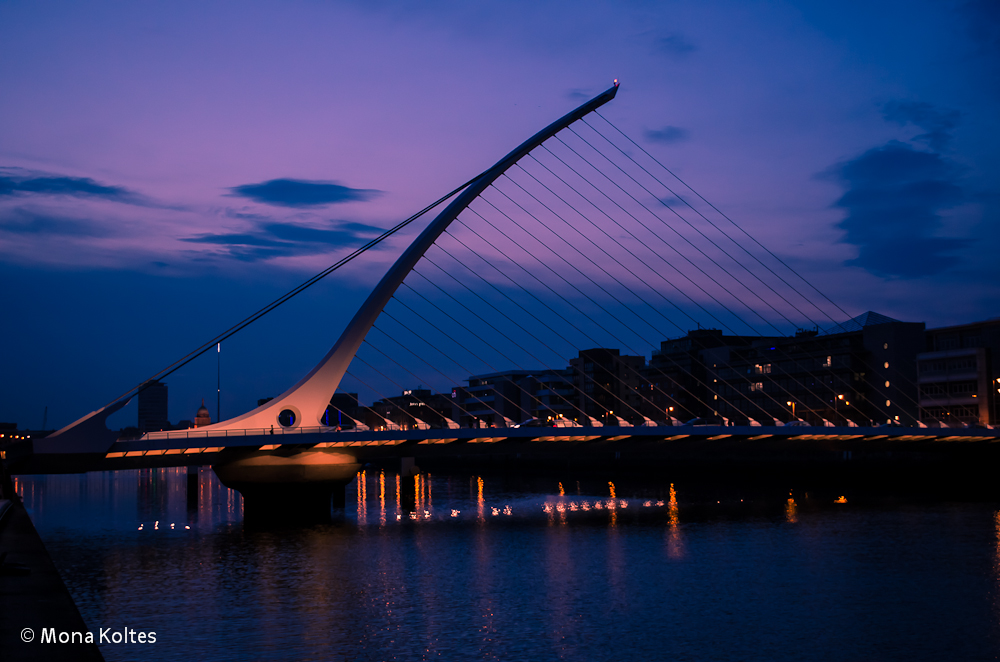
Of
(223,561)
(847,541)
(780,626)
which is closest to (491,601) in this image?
(780,626)

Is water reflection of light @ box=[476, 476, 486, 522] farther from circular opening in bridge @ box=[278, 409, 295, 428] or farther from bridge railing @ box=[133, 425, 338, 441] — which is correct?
circular opening in bridge @ box=[278, 409, 295, 428]

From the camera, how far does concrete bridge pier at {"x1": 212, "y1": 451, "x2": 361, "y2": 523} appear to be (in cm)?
4309

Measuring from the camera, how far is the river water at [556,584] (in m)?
19.5

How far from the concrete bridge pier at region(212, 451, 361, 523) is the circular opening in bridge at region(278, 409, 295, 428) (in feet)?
5.23

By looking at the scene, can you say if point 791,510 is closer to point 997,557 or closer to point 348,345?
point 997,557

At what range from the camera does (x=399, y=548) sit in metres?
34.7

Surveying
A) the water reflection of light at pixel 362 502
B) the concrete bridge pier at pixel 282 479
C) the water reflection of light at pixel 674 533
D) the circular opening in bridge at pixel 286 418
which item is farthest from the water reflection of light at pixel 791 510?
the circular opening in bridge at pixel 286 418

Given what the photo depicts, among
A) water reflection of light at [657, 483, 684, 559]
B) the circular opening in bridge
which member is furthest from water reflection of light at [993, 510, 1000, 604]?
the circular opening in bridge

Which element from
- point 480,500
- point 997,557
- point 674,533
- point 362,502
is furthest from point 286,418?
point 997,557

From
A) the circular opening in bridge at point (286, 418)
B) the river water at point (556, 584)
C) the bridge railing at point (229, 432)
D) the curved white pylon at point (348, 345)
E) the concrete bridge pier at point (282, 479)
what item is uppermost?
the curved white pylon at point (348, 345)

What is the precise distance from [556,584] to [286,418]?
2058 cm

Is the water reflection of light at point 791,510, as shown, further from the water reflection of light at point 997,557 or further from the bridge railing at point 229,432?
the bridge railing at point 229,432

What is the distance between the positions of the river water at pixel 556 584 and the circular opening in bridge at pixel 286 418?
5.13 m

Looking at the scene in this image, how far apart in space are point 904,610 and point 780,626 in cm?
385
